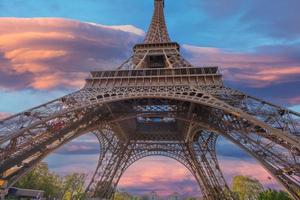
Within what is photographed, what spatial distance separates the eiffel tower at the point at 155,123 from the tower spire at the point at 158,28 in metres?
0.16

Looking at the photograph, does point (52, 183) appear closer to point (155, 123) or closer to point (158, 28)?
point (155, 123)

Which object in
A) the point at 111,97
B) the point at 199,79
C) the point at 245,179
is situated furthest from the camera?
the point at 245,179

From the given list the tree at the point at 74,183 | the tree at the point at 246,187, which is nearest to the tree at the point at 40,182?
the tree at the point at 74,183

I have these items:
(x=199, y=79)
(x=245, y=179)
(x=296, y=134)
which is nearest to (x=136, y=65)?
(x=199, y=79)

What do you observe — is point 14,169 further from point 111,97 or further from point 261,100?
point 261,100

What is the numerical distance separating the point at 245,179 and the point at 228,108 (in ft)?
135

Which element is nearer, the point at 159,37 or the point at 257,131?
the point at 257,131

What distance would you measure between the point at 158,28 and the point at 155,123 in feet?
42.3

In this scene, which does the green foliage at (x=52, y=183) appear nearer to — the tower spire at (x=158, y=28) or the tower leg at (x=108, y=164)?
the tower leg at (x=108, y=164)

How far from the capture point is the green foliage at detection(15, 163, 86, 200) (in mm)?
44656

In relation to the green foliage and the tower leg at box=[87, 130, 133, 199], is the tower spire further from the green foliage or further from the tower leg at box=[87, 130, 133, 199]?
the green foliage

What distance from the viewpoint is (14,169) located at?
66.0 ft

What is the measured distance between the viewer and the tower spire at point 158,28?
36281mm

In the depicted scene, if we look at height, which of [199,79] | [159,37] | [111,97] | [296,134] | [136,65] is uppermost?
[159,37]
